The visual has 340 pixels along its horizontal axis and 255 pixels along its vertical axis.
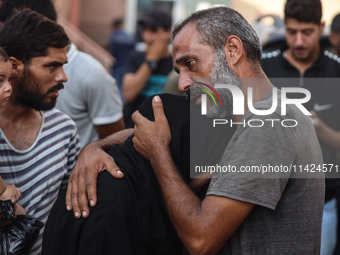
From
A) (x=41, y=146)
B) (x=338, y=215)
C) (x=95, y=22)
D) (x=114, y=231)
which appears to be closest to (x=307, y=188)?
(x=114, y=231)

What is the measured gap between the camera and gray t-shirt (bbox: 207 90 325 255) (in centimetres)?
203

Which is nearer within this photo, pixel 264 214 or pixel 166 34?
pixel 264 214

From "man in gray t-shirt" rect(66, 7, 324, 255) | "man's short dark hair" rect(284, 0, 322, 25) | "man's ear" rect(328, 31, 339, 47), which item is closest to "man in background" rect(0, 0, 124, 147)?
"man in gray t-shirt" rect(66, 7, 324, 255)

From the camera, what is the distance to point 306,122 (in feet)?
7.07

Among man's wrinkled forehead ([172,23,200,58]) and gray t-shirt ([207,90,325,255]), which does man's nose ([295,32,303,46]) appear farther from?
gray t-shirt ([207,90,325,255])

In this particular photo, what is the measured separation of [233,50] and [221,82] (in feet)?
0.53

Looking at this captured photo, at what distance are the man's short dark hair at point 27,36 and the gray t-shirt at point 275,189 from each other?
4.55ft

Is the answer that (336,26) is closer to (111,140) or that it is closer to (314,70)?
(314,70)

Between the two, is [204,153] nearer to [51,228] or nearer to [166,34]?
[51,228]

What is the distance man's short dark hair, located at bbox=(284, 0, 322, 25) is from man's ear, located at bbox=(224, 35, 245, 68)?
2.35 meters

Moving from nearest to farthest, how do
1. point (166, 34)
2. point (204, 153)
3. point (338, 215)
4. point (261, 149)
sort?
point (261, 149)
point (204, 153)
point (338, 215)
point (166, 34)

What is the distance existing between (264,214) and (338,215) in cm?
264

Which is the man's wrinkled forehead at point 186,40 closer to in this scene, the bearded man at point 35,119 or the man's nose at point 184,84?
the man's nose at point 184,84

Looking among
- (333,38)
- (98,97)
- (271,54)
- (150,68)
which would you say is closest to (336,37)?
(333,38)
